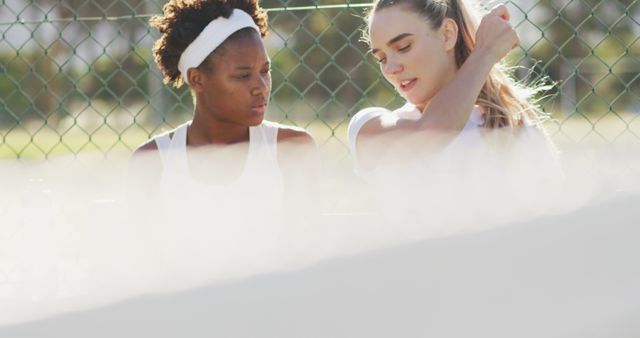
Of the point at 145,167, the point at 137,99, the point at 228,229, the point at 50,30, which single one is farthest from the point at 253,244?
the point at 137,99

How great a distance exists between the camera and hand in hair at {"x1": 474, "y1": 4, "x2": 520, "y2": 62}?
289 cm

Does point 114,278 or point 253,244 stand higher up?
point 253,244

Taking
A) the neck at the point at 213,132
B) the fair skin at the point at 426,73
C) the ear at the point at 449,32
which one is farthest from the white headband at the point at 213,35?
the ear at the point at 449,32

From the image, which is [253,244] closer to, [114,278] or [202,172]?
[202,172]

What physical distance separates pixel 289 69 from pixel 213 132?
43.0 feet

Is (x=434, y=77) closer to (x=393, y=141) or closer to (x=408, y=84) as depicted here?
(x=408, y=84)

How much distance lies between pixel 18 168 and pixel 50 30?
1015 millimetres

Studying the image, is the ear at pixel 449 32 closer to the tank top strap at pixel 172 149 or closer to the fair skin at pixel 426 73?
the fair skin at pixel 426 73

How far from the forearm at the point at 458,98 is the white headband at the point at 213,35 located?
81cm

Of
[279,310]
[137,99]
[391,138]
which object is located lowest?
[137,99]

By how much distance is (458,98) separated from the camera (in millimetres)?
2832

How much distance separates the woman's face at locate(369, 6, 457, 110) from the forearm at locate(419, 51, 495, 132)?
0.52 feet

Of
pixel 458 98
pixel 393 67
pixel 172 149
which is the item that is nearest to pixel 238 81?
pixel 172 149

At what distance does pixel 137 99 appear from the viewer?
915 inches
